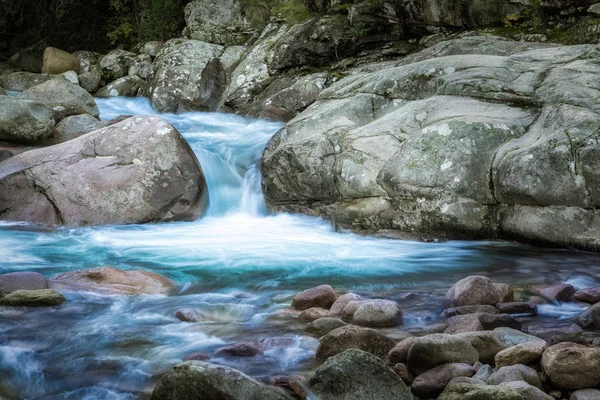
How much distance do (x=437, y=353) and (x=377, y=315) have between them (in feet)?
3.47

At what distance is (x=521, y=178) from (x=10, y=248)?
596 centimetres

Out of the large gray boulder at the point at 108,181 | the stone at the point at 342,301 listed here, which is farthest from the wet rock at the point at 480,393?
the large gray boulder at the point at 108,181

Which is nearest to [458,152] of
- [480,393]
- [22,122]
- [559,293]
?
[559,293]

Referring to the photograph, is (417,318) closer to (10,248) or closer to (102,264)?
(102,264)

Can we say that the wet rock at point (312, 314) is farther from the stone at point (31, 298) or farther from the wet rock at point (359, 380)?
the stone at point (31, 298)

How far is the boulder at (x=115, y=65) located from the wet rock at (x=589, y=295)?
48.9 ft

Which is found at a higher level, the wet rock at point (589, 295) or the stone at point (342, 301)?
the wet rock at point (589, 295)

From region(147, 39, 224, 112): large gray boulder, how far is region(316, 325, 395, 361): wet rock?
11.7 m

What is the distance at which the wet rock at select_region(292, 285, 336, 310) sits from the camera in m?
5.55

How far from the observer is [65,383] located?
4016 mm

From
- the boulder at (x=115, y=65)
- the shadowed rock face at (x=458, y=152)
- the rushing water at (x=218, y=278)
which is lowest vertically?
the rushing water at (x=218, y=278)

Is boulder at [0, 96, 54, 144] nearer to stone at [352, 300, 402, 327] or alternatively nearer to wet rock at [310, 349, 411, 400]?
stone at [352, 300, 402, 327]

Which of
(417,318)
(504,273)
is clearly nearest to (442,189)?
(504,273)

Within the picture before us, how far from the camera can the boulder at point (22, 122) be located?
10859mm
